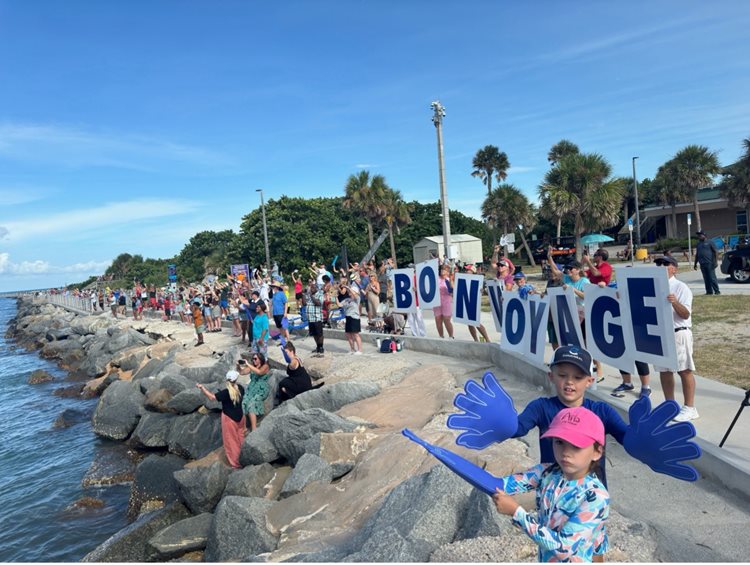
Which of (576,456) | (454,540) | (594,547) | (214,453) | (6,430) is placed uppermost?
(576,456)

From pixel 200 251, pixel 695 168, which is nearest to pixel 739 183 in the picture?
pixel 695 168

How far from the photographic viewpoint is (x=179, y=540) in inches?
275

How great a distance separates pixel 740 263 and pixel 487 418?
20.8 meters

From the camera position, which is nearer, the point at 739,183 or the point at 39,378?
the point at 39,378

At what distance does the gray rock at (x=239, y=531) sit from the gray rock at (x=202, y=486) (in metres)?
1.59

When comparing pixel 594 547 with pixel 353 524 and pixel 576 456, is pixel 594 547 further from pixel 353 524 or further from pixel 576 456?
pixel 353 524

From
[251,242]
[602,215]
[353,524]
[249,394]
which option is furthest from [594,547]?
[251,242]

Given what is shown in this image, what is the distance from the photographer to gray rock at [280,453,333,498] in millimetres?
6777

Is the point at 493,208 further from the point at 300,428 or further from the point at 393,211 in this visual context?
the point at 300,428

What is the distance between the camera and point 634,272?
252 inches

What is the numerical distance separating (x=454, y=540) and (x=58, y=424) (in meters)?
15.3

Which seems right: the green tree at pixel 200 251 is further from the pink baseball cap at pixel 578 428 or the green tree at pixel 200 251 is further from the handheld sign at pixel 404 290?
the pink baseball cap at pixel 578 428

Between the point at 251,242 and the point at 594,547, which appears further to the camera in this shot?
the point at 251,242

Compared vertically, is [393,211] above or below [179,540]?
above
